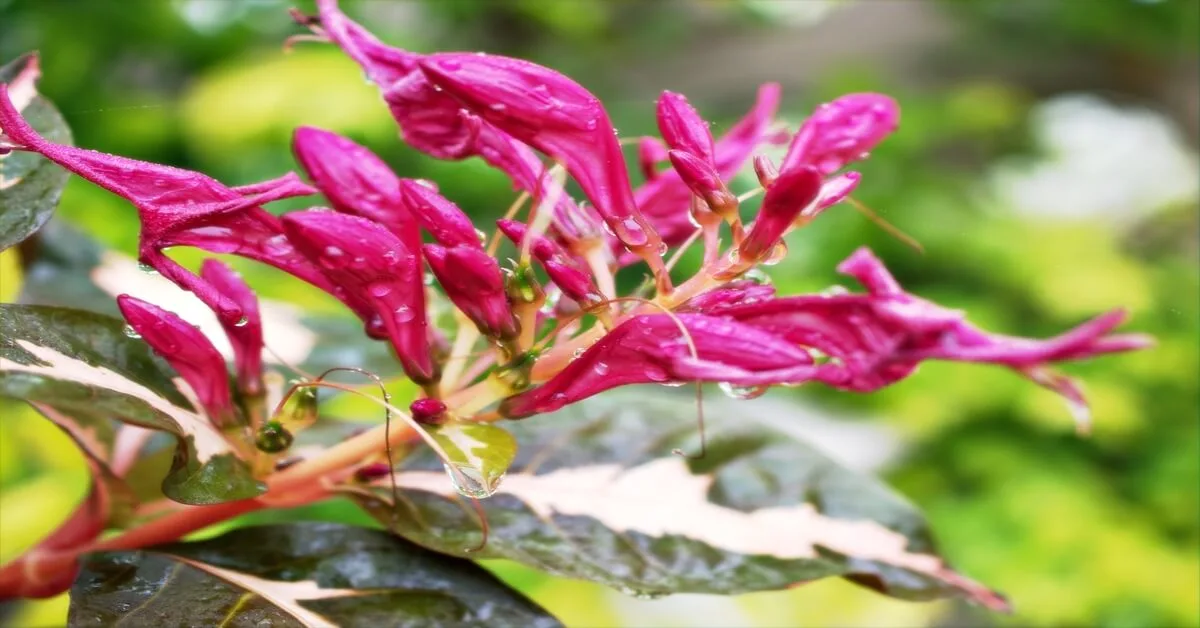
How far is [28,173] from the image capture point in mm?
379

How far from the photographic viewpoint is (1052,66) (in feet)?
9.20

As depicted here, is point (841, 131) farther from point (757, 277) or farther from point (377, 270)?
point (377, 270)

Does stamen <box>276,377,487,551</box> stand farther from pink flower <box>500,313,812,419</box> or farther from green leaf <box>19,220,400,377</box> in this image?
green leaf <box>19,220,400,377</box>

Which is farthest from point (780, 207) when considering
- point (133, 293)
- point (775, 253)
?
point (133, 293)

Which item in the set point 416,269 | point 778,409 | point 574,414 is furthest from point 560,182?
point 778,409

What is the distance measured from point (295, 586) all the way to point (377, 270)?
0.13 meters

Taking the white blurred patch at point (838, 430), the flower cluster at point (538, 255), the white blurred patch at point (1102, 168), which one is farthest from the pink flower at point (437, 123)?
the white blurred patch at point (1102, 168)

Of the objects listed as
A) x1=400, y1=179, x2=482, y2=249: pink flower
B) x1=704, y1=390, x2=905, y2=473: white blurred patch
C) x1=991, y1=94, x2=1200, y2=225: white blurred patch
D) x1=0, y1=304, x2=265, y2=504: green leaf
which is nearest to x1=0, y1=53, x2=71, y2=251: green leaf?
x1=0, y1=304, x2=265, y2=504: green leaf

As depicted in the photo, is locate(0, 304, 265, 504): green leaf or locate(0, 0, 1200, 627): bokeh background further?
locate(0, 0, 1200, 627): bokeh background

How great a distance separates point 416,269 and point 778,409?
138 centimetres

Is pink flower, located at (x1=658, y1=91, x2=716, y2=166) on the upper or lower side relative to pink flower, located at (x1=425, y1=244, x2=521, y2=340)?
upper

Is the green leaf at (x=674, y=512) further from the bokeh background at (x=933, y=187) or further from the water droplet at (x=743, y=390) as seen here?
the bokeh background at (x=933, y=187)

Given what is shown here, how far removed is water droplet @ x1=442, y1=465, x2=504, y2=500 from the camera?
1.00 feet

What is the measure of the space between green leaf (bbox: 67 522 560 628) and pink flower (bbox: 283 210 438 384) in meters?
0.09
